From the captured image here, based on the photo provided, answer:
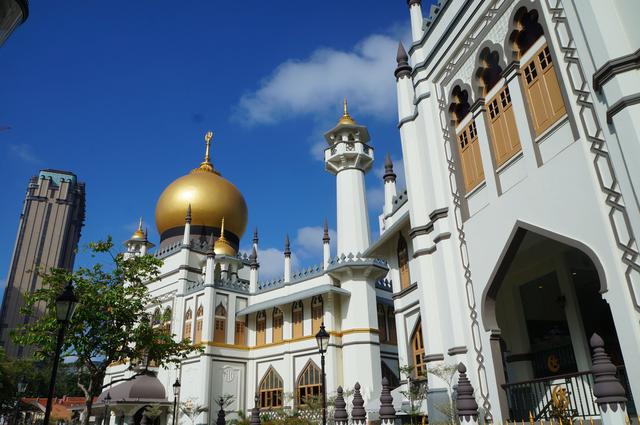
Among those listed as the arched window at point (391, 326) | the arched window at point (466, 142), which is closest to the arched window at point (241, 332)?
the arched window at point (391, 326)

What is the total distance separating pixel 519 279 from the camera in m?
12.2

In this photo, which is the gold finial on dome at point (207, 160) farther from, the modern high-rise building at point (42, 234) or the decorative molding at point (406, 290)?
the modern high-rise building at point (42, 234)

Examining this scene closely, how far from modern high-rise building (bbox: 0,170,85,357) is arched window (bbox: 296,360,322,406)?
2288 inches

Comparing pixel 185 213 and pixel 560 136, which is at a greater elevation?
pixel 185 213

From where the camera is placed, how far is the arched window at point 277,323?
981 inches

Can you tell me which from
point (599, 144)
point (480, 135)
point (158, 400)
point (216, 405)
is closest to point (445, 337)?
point (480, 135)

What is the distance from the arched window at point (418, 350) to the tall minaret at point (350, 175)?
9.97m

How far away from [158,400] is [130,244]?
14.4 m

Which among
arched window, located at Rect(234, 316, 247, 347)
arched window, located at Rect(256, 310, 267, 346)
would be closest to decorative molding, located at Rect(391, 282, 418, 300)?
arched window, located at Rect(256, 310, 267, 346)

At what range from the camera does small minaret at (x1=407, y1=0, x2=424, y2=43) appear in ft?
43.4

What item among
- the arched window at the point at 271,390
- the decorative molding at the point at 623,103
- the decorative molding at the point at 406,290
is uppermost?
the decorative molding at the point at 623,103

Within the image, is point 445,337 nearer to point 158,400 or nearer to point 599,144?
point 599,144

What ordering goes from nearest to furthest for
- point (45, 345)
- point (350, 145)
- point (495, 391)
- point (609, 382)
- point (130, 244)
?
point (609, 382)
point (495, 391)
point (45, 345)
point (350, 145)
point (130, 244)

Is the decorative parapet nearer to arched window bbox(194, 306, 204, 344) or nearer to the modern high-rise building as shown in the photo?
arched window bbox(194, 306, 204, 344)
